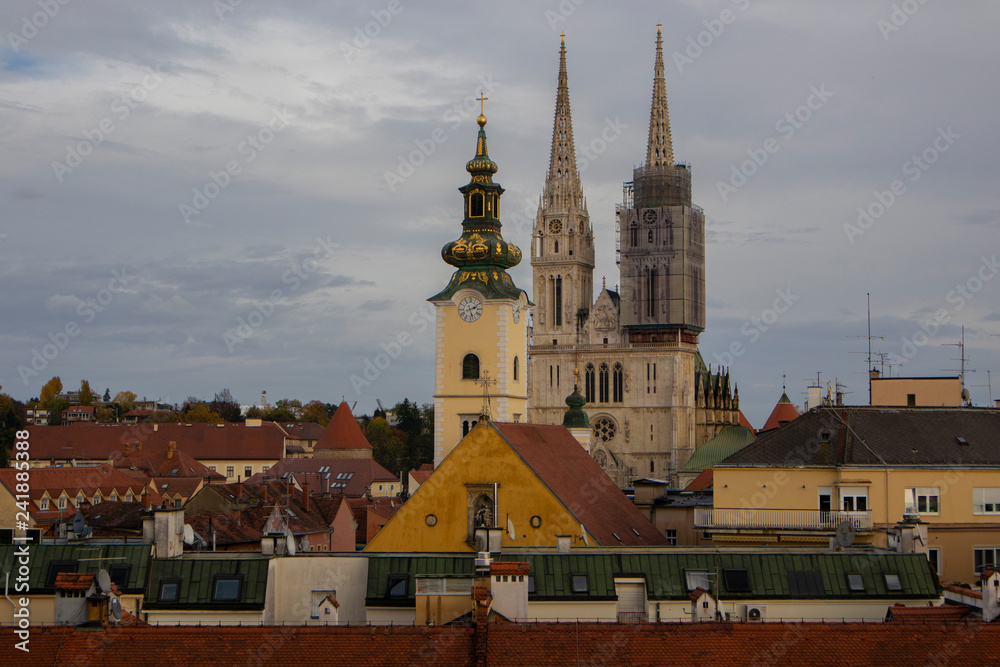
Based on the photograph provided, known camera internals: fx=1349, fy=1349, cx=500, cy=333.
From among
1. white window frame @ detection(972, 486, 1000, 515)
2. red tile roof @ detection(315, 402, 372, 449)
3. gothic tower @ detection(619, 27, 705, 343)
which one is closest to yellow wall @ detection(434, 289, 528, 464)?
white window frame @ detection(972, 486, 1000, 515)

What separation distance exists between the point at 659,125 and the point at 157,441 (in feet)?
174

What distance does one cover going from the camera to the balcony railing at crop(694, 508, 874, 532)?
32.2 metres

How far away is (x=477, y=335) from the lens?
156 feet

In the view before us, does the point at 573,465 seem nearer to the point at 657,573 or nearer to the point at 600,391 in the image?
the point at 657,573

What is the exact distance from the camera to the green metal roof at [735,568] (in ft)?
80.3

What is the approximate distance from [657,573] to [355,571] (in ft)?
18.6

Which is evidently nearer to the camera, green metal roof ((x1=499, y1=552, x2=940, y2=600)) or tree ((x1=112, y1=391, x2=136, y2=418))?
green metal roof ((x1=499, y1=552, x2=940, y2=600))

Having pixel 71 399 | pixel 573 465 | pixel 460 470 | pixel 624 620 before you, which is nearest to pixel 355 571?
pixel 624 620

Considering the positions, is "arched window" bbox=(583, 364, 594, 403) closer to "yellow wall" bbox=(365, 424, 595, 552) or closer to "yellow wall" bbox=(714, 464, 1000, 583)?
"yellow wall" bbox=(365, 424, 595, 552)

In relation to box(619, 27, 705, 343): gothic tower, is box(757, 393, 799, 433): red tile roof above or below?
below

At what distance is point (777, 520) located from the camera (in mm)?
32812

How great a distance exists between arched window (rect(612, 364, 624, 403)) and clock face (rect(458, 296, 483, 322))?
2905 inches

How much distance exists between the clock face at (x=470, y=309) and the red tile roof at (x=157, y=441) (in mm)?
68636

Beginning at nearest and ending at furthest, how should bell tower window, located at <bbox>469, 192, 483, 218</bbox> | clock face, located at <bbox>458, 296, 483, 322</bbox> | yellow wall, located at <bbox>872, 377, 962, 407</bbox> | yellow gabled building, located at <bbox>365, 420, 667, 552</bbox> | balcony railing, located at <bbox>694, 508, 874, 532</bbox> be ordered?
balcony railing, located at <bbox>694, 508, 874, 532</bbox>
yellow gabled building, located at <bbox>365, 420, 667, 552</bbox>
yellow wall, located at <bbox>872, 377, 962, 407</bbox>
clock face, located at <bbox>458, 296, 483, 322</bbox>
bell tower window, located at <bbox>469, 192, 483, 218</bbox>
